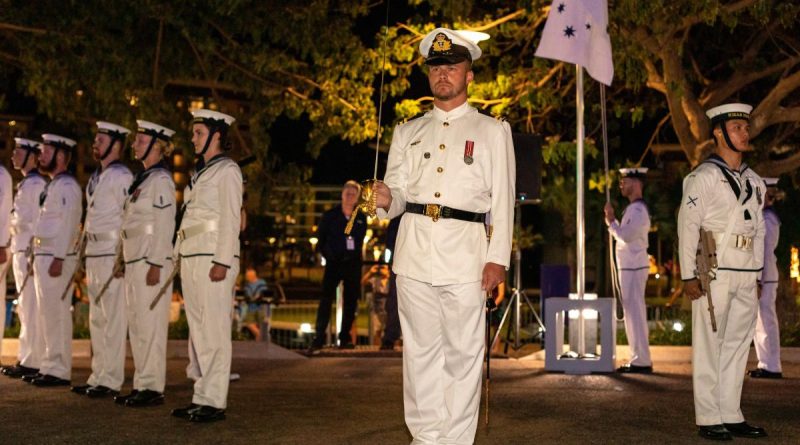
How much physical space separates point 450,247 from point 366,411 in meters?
3.27

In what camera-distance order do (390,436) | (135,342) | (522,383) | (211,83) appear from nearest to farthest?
(390,436), (135,342), (522,383), (211,83)

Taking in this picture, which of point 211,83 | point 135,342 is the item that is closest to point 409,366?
point 135,342

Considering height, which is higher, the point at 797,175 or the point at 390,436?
the point at 797,175

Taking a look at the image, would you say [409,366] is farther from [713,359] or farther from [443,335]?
[713,359]

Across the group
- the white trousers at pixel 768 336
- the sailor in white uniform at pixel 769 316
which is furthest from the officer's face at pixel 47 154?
the white trousers at pixel 768 336

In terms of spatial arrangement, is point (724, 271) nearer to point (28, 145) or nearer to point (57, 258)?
point (57, 258)

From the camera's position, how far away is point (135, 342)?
1126 cm

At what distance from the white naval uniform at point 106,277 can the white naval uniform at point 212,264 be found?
5.33 feet

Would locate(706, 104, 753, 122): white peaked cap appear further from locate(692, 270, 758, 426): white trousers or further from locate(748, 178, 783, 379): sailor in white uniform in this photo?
locate(748, 178, 783, 379): sailor in white uniform

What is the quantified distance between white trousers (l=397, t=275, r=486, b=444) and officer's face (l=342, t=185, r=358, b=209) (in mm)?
8929

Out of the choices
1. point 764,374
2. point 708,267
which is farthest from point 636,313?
point 708,267

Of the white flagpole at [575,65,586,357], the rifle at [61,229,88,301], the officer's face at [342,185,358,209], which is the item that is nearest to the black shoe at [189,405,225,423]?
the rifle at [61,229,88,301]

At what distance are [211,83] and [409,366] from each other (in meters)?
13.8

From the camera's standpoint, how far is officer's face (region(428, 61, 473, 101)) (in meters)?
7.91
